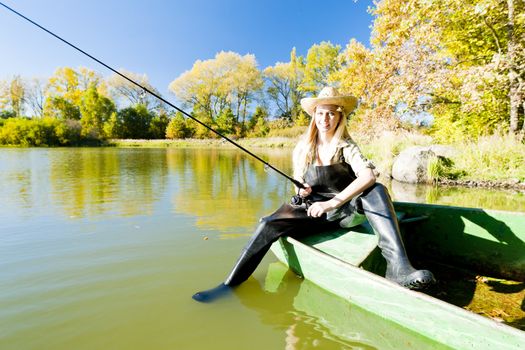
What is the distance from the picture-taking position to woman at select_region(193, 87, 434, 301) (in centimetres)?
276

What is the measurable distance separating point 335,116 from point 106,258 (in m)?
2.94

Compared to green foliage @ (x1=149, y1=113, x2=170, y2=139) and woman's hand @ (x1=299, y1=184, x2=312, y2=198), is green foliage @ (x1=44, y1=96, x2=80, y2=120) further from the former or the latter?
woman's hand @ (x1=299, y1=184, x2=312, y2=198)

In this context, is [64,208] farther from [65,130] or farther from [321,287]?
[65,130]

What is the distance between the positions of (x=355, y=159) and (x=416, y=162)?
750 cm

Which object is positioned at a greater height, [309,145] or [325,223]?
[309,145]

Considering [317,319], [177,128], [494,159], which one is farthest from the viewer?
[177,128]

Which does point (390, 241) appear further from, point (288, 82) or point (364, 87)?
point (288, 82)

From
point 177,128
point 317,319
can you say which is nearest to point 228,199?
point 317,319

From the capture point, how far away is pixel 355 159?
2.95 metres

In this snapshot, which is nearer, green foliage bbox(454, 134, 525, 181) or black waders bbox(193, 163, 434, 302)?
black waders bbox(193, 163, 434, 302)

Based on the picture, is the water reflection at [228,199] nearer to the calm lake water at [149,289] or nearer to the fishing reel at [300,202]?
the calm lake water at [149,289]

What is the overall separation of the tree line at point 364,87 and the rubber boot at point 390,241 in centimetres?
460

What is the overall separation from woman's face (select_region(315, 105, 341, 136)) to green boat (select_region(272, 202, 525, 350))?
3.41ft

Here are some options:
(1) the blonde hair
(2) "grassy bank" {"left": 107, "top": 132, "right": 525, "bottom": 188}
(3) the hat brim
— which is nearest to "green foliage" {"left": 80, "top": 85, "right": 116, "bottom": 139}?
(2) "grassy bank" {"left": 107, "top": 132, "right": 525, "bottom": 188}
